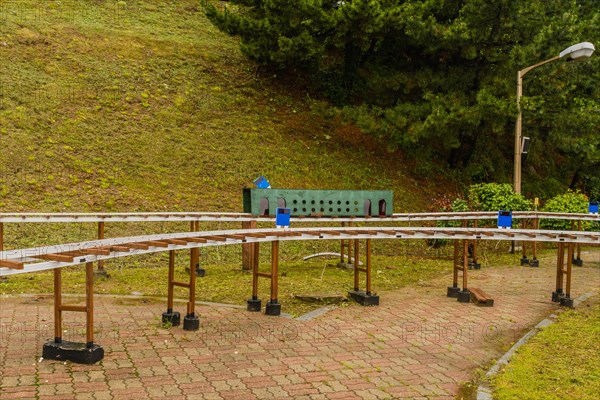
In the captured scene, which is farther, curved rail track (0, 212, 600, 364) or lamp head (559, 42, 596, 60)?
lamp head (559, 42, 596, 60)

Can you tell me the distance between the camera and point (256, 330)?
27.3ft

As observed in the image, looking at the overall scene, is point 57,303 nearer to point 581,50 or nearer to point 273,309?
point 273,309

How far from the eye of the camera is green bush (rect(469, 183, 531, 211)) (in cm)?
1708

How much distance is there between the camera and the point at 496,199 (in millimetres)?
17141

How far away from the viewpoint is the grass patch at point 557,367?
6.18 meters

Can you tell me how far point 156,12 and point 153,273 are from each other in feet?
69.7

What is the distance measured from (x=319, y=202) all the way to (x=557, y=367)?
6.13 m

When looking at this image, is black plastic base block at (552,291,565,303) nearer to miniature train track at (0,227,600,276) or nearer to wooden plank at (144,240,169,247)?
miniature train track at (0,227,600,276)

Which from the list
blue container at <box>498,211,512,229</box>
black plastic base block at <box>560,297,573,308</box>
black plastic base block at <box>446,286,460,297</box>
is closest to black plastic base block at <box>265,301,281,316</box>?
black plastic base block at <box>446,286,460,297</box>

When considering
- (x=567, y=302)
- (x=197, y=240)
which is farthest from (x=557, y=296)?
(x=197, y=240)

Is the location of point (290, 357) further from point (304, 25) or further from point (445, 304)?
point (304, 25)

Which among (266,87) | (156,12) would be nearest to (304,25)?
(266,87)

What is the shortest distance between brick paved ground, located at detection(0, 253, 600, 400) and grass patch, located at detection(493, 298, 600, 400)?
1.37ft

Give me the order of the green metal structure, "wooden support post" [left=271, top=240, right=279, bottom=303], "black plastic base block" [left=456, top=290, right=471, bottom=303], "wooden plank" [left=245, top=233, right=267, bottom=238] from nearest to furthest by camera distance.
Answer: "wooden plank" [left=245, top=233, right=267, bottom=238], "wooden support post" [left=271, top=240, right=279, bottom=303], "black plastic base block" [left=456, top=290, right=471, bottom=303], the green metal structure
